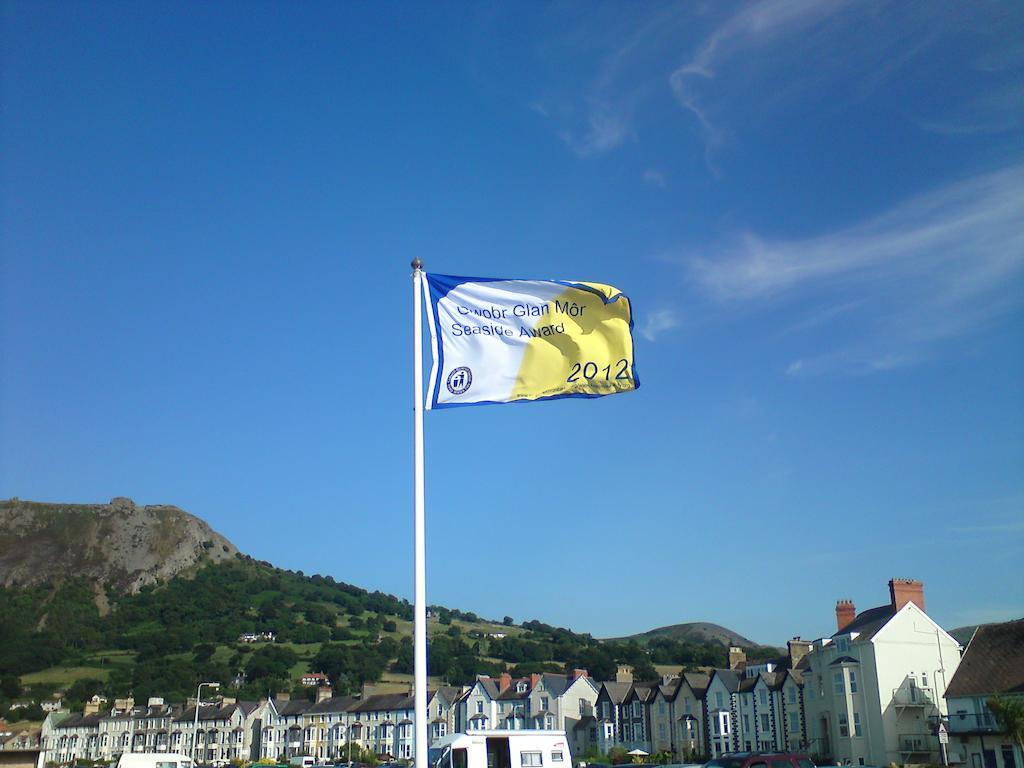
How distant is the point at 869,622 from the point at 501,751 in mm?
46425

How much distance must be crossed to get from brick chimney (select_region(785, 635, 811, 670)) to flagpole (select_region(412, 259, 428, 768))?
6888 centimetres

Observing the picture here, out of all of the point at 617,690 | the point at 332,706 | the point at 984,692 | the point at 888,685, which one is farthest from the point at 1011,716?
the point at 332,706

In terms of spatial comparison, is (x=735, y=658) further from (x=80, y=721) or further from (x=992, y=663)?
(x=80, y=721)

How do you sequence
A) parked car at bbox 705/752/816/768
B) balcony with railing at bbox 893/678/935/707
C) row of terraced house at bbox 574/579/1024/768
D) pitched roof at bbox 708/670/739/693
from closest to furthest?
parked car at bbox 705/752/816/768
row of terraced house at bbox 574/579/1024/768
balcony with railing at bbox 893/678/935/707
pitched roof at bbox 708/670/739/693

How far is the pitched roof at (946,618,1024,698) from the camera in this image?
56.1 meters

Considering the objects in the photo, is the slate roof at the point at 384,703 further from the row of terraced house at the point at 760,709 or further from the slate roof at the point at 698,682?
the slate roof at the point at 698,682

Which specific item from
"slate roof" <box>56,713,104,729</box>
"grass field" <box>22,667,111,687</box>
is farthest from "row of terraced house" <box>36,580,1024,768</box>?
"grass field" <box>22,667,111,687</box>

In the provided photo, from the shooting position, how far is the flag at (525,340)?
55.8 ft

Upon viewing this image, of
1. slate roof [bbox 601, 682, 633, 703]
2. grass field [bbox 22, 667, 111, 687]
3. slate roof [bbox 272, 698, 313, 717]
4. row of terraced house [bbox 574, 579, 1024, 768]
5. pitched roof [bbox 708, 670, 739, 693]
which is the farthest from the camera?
grass field [bbox 22, 667, 111, 687]

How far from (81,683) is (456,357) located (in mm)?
194436

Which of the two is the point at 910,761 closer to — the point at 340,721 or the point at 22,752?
the point at 22,752

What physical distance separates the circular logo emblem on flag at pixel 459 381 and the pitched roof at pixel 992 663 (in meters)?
50.2

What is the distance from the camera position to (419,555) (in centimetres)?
1555

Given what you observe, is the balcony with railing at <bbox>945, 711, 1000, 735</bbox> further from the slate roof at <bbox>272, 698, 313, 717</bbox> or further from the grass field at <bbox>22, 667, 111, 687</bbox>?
the grass field at <bbox>22, 667, 111, 687</bbox>
